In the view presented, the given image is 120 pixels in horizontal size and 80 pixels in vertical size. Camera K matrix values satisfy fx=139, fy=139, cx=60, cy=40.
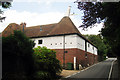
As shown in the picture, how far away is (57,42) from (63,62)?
3.67 m

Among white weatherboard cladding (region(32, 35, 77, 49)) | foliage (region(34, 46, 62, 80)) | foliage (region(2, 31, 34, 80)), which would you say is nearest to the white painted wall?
white weatherboard cladding (region(32, 35, 77, 49))

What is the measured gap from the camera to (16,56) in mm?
7715

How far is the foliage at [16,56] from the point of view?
23.6ft

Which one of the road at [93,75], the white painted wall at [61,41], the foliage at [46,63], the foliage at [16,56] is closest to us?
the foliage at [16,56]

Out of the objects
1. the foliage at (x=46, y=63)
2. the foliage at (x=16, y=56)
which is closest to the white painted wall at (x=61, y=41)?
the foliage at (x=46, y=63)

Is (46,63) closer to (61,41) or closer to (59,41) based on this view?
(61,41)

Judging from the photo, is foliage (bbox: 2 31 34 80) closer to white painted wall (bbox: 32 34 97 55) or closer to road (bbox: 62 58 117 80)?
road (bbox: 62 58 117 80)

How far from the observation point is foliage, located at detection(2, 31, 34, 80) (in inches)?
284

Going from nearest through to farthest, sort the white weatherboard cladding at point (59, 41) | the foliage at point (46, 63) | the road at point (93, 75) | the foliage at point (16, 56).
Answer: the foliage at point (16, 56) < the foliage at point (46, 63) < the road at point (93, 75) < the white weatherboard cladding at point (59, 41)

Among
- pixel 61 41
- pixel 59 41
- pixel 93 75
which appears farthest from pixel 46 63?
pixel 59 41

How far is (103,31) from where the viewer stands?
11055 mm

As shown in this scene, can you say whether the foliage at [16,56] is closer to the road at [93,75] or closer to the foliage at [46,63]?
the foliage at [46,63]

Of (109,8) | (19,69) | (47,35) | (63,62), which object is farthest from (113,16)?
(47,35)

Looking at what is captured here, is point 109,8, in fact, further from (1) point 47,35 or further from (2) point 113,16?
(1) point 47,35
